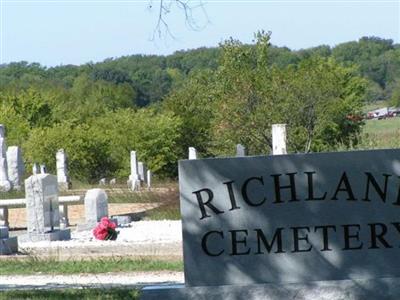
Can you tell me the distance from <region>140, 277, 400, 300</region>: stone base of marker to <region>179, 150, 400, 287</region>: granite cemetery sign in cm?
8

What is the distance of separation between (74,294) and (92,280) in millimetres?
2921

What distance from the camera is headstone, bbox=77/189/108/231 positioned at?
2486cm

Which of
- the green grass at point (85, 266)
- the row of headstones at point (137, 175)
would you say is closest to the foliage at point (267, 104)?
the row of headstones at point (137, 175)

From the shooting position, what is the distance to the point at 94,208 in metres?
25.1

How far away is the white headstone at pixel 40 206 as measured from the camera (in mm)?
22625

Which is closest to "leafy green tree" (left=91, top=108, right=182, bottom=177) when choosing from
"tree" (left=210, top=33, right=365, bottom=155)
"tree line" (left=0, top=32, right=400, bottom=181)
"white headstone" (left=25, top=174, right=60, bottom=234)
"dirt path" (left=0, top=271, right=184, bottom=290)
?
"tree line" (left=0, top=32, right=400, bottom=181)

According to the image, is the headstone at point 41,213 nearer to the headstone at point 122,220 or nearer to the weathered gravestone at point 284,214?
the headstone at point 122,220

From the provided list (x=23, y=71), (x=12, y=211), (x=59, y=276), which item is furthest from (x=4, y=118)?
(x=23, y=71)

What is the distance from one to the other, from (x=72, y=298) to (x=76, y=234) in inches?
504

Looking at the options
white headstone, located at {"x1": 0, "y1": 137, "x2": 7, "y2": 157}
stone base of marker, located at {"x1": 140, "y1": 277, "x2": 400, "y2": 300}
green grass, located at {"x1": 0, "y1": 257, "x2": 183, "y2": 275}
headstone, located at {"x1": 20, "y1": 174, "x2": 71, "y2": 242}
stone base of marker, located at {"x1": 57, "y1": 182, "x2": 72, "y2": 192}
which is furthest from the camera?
white headstone, located at {"x1": 0, "y1": 137, "x2": 7, "y2": 157}

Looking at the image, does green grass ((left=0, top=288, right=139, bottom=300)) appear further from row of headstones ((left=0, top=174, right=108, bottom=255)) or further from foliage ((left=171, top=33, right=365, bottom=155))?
foliage ((left=171, top=33, right=365, bottom=155))

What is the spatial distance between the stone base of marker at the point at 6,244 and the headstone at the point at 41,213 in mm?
Result: 2416

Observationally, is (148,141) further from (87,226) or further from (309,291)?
(309,291)

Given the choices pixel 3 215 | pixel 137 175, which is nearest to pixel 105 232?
pixel 3 215
